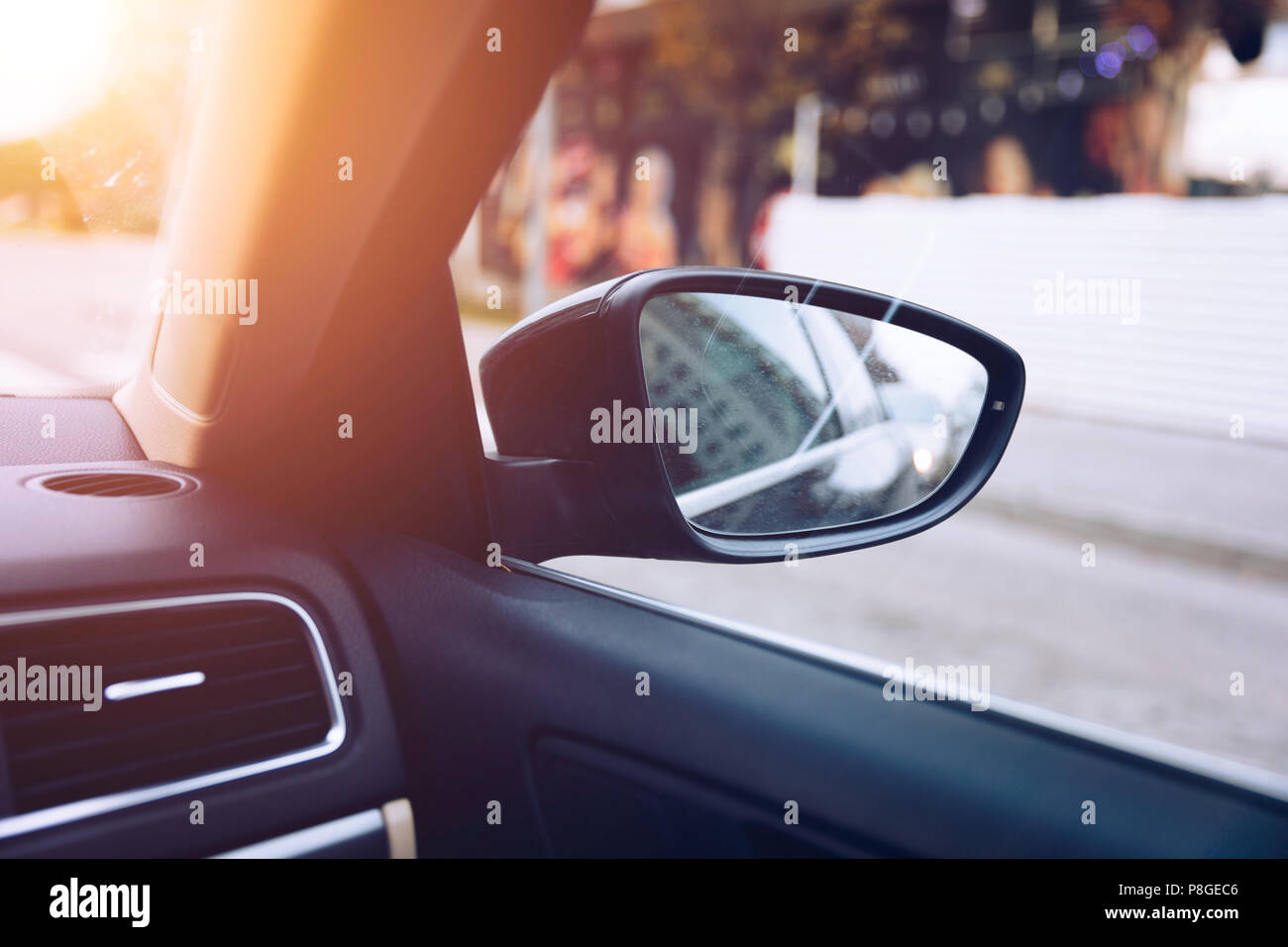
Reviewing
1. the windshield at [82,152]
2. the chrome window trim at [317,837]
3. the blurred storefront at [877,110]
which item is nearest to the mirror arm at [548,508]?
the chrome window trim at [317,837]

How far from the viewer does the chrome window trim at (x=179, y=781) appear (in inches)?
46.8

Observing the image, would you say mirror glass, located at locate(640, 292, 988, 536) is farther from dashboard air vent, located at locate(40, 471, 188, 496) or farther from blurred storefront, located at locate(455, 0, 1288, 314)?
blurred storefront, located at locate(455, 0, 1288, 314)

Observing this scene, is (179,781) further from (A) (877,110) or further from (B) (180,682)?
(A) (877,110)

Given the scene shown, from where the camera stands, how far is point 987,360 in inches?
67.7

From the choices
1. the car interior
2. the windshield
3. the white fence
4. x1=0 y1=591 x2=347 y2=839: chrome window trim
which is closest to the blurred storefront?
the white fence

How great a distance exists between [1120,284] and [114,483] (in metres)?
10.7

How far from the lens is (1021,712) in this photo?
146cm

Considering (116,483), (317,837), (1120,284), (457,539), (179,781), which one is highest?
(1120,284)

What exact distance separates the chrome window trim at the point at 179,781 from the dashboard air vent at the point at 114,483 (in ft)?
0.82

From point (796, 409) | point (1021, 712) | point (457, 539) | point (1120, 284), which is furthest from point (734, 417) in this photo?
point (1120, 284)
